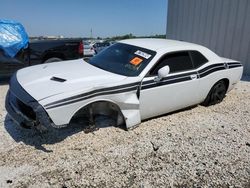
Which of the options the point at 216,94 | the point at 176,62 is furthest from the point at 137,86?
the point at 216,94

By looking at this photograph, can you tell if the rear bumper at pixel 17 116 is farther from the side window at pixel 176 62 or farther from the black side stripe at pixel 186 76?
the side window at pixel 176 62

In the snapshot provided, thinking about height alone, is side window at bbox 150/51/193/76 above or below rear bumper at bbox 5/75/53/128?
above

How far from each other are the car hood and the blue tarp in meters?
2.77

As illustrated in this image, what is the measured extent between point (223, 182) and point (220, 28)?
323 inches

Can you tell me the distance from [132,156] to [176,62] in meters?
2.00

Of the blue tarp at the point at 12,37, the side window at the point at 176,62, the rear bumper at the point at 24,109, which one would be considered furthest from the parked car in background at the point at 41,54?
the side window at the point at 176,62

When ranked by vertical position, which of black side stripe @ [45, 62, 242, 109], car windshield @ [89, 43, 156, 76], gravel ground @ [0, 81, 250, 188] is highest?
car windshield @ [89, 43, 156, 76]

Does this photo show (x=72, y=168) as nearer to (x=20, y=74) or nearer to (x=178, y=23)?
(x=20, y=74)

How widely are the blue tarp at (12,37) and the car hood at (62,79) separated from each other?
2.77 meters

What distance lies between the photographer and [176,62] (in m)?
4.49

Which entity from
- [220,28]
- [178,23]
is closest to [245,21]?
[220,28]

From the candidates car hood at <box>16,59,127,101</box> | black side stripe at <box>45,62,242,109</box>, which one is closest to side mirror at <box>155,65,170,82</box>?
black side stripe at <box>45,62,242,109</box>

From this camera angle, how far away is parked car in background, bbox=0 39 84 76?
22.0 ft

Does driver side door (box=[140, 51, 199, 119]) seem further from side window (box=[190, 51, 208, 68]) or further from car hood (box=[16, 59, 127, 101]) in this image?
car hood (box=[16, 59, 127, 101])
